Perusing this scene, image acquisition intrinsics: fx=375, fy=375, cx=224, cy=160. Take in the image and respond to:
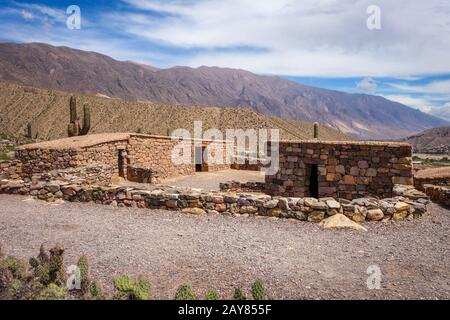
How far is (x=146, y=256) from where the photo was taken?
5602 mm

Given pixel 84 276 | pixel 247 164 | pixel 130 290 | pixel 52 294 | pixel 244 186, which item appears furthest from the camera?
pixel 247 164

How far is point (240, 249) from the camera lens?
595 cm

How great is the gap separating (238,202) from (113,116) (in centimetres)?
5620

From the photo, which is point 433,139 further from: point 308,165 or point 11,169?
point 11,169

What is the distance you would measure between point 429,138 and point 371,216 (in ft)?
292

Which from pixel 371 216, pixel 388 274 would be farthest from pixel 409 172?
pixel 388 274

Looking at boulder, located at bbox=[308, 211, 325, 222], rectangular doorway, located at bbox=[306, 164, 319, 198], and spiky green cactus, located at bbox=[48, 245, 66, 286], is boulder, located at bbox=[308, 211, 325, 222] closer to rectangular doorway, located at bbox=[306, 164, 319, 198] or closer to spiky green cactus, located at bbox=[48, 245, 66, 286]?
rectangular doorway, located at bbox=[306, 164, 319, 198]

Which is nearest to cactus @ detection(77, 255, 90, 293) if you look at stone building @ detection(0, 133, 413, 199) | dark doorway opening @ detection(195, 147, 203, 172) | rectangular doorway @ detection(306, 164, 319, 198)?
stone building @ detection(0, 133, 413, 199)

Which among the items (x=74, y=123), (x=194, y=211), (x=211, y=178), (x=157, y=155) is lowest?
(x=211, y=178)

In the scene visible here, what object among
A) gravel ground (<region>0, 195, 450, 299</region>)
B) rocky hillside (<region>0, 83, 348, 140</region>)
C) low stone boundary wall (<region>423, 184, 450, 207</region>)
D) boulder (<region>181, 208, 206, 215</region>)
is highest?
rocky hillside (<region>0, 83, 348, 140</region>)

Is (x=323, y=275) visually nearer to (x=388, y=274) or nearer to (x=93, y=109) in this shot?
(x=388, y=274)

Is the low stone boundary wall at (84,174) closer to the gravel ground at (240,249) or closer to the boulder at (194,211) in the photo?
the gravel ground at (240,249)

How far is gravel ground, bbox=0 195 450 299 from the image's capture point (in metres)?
4.76

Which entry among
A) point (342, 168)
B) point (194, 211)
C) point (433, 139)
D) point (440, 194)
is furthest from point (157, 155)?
point (433, 139)
